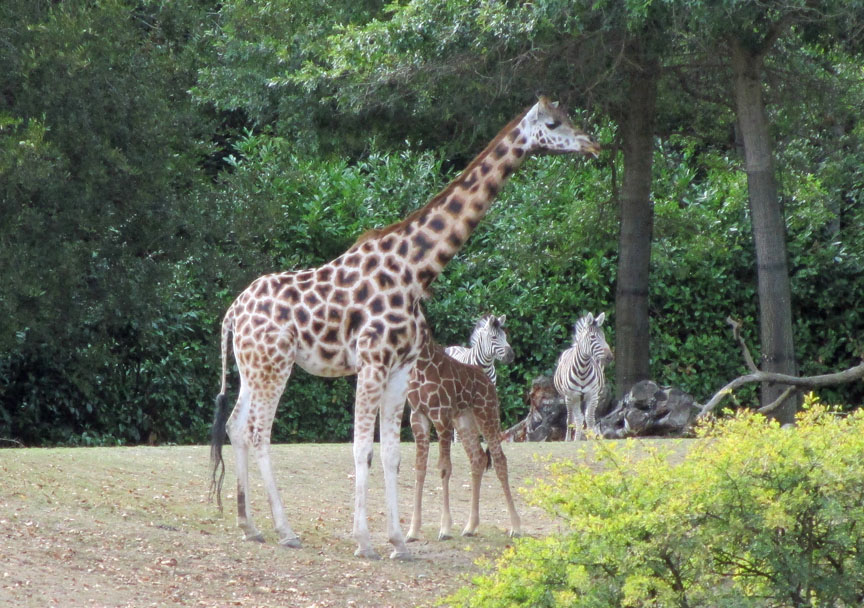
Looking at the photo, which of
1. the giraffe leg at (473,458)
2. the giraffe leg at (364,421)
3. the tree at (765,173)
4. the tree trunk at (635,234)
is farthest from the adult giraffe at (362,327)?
the tree trunk at (635,234)

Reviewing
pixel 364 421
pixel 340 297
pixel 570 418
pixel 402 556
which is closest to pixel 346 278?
pixel 340 297

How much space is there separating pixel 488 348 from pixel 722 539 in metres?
9.19

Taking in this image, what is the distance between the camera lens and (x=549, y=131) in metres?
9.30

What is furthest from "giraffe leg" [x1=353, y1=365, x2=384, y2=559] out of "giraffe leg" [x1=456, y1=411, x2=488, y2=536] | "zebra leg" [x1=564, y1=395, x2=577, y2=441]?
"zebra leg" [x1=564, y1=395, x2=577, y2=441]

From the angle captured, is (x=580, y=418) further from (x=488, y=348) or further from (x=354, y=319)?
(x=354, y=319)

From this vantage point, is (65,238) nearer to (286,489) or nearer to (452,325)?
(286,489)

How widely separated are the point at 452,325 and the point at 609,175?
3226 mm

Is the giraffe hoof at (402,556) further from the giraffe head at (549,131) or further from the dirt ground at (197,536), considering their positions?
the giraffe head at (549,131)

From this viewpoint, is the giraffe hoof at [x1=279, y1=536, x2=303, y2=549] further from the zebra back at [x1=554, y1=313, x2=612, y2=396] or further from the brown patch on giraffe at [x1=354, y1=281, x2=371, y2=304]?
the zebra back at [x1=554, y1=313, x2=612, y2=396]

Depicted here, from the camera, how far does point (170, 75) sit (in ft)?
47.6

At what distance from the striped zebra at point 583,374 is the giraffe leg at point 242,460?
21.1 feet

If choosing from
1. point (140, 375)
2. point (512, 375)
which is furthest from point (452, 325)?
point (140, 375)

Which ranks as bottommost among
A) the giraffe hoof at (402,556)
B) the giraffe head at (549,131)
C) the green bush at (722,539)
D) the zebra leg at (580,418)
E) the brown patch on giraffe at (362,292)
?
the giraffe hoof at (402,556)

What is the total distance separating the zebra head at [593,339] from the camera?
14.7m
